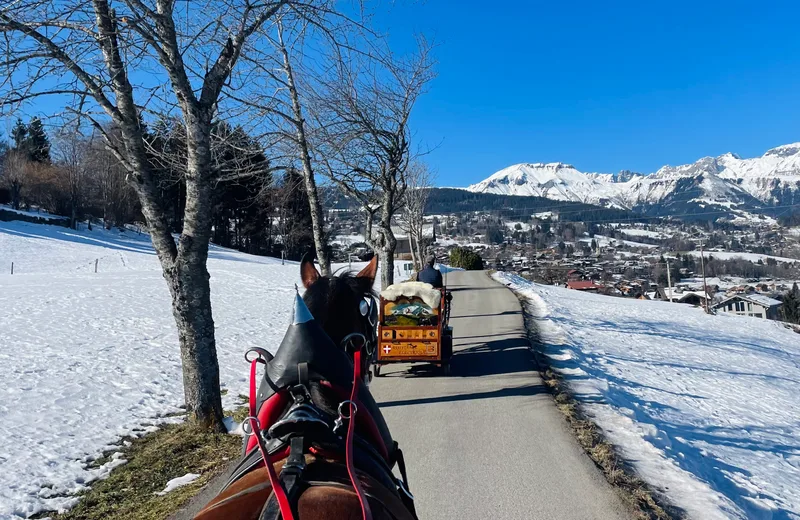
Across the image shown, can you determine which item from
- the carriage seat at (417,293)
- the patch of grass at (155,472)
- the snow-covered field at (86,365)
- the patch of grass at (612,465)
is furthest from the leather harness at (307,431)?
the carriage seat at (417,293)

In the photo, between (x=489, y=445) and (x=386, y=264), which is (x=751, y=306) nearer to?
(x=386, y=264)

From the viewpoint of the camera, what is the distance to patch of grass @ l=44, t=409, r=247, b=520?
173 inches

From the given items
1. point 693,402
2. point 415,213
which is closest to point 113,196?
point 415,213

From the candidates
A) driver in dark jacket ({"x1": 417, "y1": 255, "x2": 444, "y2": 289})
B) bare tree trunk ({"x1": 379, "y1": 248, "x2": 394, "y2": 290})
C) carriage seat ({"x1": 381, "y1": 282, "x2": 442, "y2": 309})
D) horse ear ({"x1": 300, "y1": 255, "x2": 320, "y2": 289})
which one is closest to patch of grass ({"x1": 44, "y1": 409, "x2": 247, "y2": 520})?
horse ear ({"x1": 300, "y1": 255, "x2": 320, "y2": 289})

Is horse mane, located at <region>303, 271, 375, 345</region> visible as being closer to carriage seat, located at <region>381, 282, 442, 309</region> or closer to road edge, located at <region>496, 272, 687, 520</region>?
road edge, located at <region>496, 272, 687, 520</region>

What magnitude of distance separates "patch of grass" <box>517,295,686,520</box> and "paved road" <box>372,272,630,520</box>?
0.13 meters

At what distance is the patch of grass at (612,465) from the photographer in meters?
4.36

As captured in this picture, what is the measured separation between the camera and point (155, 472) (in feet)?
17.1

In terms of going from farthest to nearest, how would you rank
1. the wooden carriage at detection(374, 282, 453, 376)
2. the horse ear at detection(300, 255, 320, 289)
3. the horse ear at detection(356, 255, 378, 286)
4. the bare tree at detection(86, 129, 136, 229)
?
the bare tree at detection(86, 129, 136, 229), the wooden carriage at detection(374, 282, 453, 376), the horse ear at detection(356, 255, 378, 286), the horse ear at detection(300, 255, 320, 289)

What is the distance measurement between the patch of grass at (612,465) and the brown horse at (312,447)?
297cm

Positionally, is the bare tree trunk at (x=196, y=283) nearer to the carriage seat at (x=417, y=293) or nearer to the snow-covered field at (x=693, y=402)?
the carriage seat at (x=417, y=293)

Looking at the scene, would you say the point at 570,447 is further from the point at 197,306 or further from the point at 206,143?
the point at 206,143

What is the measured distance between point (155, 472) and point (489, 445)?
11.5 feet

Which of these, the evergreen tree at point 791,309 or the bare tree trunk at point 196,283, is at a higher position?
the bare tree trunk at point 196,283
